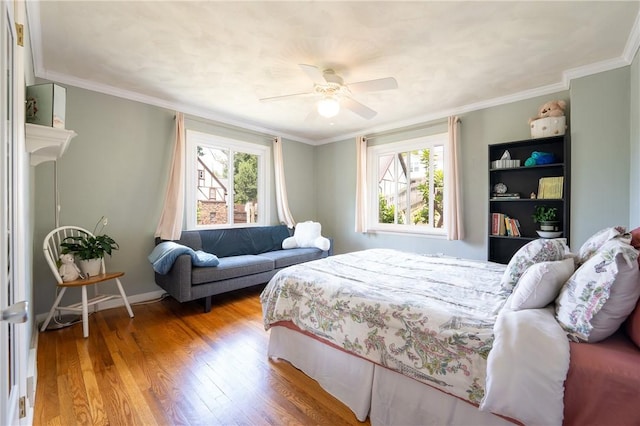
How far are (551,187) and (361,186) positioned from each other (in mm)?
2476

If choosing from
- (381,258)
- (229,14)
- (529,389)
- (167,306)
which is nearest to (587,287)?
(529,389)

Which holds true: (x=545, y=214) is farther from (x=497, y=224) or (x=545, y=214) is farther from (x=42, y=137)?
(x=42, y=137)

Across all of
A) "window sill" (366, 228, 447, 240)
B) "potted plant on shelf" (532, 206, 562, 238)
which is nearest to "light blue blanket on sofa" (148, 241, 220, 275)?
"window sill" (366, 228, 447, 240)

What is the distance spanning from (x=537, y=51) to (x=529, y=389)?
271 cm

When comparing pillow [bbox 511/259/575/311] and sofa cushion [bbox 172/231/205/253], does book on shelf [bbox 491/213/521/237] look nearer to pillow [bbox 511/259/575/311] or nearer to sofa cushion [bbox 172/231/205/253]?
pillow [bbox 511/259/575/311]

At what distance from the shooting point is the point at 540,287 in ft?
4.19

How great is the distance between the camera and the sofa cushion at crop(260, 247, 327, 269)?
3789mm

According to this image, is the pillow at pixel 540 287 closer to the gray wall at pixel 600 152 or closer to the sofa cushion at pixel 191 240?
the gray wall at pixel 600 152

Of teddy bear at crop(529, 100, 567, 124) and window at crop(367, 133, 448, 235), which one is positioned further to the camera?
window at crop(367, 133, 448, 235)

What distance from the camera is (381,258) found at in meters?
2.66

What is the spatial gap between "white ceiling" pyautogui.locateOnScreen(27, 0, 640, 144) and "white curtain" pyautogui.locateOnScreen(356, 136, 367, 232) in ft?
4.26

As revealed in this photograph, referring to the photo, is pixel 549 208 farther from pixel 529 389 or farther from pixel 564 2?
pixel 529 389

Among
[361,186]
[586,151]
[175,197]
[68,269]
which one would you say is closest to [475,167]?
[586,151]

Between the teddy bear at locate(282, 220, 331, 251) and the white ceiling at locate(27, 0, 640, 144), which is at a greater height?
the white ceiling at locate(27, 0, 640, 144)
